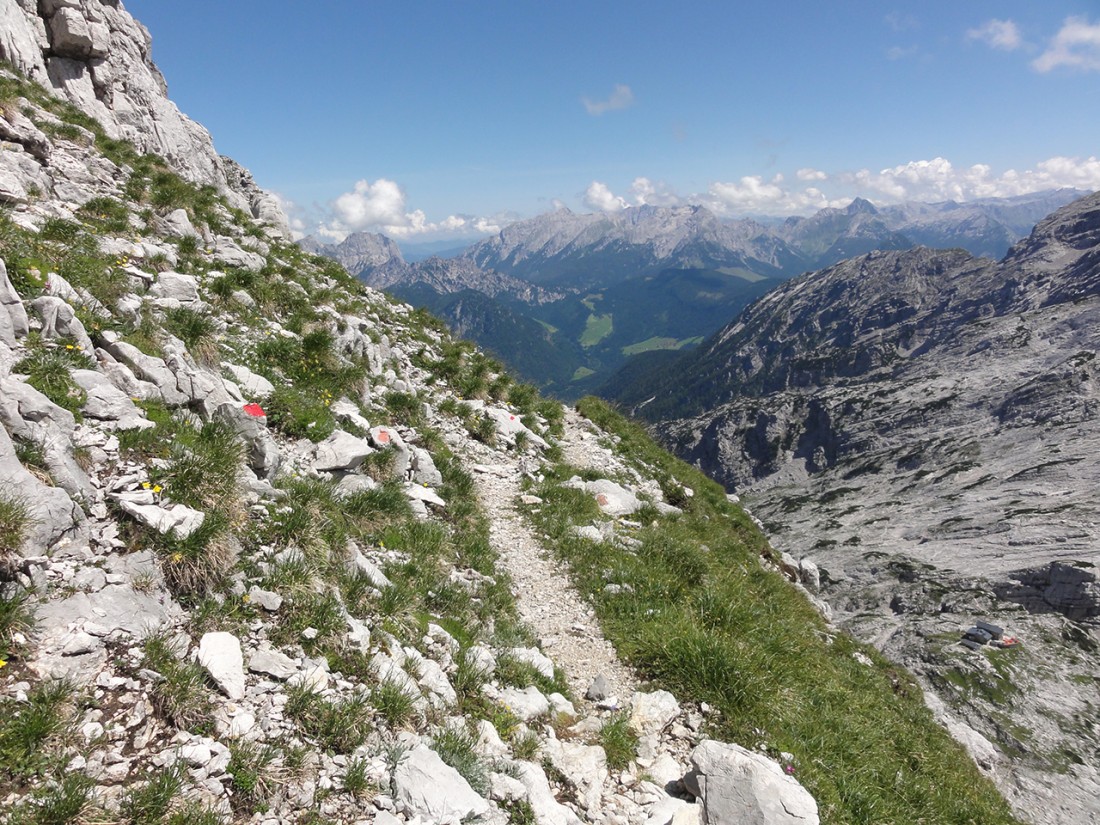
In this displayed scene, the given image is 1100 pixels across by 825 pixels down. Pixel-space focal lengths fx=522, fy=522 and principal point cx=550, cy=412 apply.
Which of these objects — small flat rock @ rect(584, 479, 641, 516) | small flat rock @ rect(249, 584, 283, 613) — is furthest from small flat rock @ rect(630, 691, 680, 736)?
small flat rock @ rect(584, 479, 641, 516)

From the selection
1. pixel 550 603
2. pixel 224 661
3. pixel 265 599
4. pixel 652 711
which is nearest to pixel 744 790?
pixel 652 711

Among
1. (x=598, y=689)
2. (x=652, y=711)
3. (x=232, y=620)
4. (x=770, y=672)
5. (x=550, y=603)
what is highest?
(x=232, y=620)

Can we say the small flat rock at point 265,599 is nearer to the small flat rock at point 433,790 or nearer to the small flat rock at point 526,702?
the small flat rock at point 433,790

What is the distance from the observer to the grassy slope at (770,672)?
830cm

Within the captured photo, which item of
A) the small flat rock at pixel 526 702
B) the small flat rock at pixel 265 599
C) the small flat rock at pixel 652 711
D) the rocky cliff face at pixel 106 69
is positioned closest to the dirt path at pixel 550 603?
the small flat rock at pixel 652 711

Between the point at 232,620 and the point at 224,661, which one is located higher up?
the point at 232,620

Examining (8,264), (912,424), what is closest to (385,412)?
(8,264)

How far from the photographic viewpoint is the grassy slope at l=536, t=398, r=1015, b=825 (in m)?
8.30

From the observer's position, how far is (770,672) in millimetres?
9375

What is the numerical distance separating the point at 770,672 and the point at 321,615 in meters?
7.67

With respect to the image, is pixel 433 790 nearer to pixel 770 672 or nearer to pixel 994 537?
pixel 770 672

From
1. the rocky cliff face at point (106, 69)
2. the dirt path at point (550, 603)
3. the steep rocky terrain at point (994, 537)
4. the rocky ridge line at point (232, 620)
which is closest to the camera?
the rocky ridge line at point (232, 620)

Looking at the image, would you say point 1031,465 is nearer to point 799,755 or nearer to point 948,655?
point 948,655

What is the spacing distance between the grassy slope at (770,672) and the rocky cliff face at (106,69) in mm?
27869
